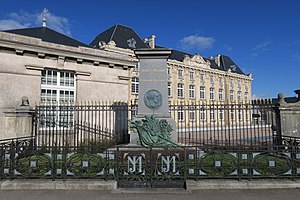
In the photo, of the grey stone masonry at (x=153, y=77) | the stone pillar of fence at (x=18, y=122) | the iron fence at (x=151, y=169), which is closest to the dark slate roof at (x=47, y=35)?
the stone pillar of fence at (x=18, y=122)

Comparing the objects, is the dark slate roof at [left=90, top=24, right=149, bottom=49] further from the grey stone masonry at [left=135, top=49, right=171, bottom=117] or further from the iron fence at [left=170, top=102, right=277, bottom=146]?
the grey stone masonry at [left=135, top=49, right=171, bottom=117]

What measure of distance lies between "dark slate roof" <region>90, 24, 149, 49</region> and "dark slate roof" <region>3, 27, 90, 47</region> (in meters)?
14.8

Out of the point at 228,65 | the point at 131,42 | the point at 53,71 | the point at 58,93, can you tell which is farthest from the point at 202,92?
the point at 53,71

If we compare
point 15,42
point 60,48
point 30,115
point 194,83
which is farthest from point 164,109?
point 194,83

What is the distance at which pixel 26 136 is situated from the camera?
31.4 ft

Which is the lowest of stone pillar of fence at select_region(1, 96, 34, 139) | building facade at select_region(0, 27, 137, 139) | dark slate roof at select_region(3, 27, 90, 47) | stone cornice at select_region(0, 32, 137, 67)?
stone pillar of fence at select_region(1, 96, 34, 139)

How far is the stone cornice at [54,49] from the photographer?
11266mm

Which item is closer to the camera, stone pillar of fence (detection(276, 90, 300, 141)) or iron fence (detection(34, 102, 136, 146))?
stone pillar of fence (detection(276, 90, 300, 141))

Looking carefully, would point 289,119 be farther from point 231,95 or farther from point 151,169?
point 231,95

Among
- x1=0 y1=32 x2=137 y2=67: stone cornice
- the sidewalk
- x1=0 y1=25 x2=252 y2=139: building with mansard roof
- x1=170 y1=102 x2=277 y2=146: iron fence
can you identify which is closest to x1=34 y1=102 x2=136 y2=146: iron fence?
x1=0 y1=25 x2=252 y2=139: building with mansard roof

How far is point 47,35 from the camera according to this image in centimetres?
1486

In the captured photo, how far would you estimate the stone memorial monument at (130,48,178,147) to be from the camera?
309 inches

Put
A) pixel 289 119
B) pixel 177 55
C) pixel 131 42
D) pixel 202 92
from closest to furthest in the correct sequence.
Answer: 1. pixel 289 119
2. pixel 131 42
3. pixel 177 55
4. pixel 202 92

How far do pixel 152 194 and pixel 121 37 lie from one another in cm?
2995
